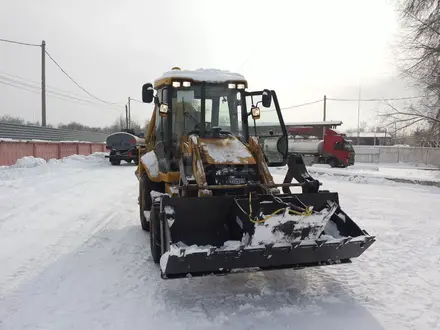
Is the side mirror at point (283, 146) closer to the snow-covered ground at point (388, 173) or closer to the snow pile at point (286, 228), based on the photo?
the snow pile at point (286, 228)

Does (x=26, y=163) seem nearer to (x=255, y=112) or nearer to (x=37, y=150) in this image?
(x=37, y=150)

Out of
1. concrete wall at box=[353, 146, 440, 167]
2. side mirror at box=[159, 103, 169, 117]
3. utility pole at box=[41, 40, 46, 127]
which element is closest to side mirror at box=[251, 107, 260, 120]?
side mirror at box=[159, 103, 169, 117]

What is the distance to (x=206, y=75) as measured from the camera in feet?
19.7

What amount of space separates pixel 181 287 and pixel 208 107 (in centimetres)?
275

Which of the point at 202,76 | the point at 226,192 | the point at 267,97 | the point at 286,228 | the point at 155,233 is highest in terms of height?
the point at 202,76

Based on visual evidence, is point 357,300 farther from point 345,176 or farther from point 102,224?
point 345,176

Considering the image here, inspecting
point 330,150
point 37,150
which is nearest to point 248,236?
point 37,150

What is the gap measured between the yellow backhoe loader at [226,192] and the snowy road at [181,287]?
41 centimetres

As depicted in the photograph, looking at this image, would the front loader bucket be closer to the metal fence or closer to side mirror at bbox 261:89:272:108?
side mirror at bbox 261:89:272:108

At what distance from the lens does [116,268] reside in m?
5.04

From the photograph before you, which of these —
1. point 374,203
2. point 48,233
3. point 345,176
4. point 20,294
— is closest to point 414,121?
point 345,176

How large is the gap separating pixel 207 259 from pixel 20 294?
2.14 meters

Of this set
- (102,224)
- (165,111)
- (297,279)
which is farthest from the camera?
(102,224)

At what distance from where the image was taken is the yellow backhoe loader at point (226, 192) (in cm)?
392
